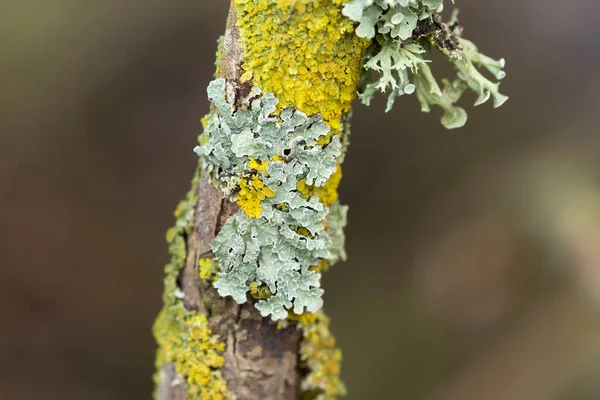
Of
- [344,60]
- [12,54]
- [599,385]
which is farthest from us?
[12,54]

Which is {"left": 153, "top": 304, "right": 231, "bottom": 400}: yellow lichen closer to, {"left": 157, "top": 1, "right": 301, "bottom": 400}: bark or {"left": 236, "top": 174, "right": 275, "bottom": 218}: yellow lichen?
{"left": 157, "top": 1, "right": 301, "bottom": 400}: bark

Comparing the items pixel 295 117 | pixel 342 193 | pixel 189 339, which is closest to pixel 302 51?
pixel 295 117

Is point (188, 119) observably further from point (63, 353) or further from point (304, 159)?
point (304, 159)

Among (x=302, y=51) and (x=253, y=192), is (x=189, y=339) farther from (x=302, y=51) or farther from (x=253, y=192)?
(x=302, y=51)


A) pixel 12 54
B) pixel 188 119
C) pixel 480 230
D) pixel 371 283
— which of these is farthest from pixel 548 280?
pixel 12 54

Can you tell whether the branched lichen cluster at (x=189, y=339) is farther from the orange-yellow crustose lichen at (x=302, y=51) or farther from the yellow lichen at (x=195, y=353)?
the orange-yellow crustose lichen at (x=302, y=51)
